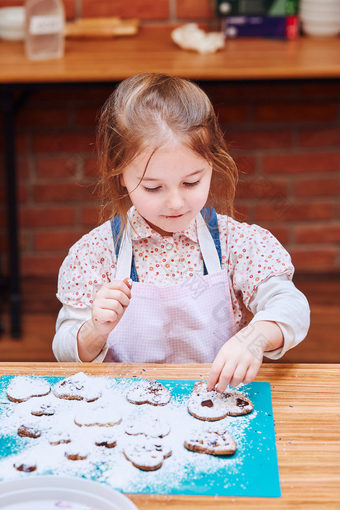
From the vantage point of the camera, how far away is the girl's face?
1129 millimetres

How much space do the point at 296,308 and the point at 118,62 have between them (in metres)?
1.34

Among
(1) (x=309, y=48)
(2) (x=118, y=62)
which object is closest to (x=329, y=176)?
(1) (x=309, y=48)

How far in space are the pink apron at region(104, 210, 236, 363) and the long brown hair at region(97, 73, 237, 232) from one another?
0.62ft

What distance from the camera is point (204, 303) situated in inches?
53.2

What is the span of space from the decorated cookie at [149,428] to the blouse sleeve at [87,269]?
1.23 feet

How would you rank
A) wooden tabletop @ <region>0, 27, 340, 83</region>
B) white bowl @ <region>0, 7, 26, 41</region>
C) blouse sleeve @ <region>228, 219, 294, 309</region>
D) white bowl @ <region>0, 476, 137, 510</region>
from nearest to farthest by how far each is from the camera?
white bowl @ <region>0, 476, 137, 510</region> < blouse sleeve @ <region>228, 219, 294, 309</region> < wooden tabletop @ <region>0, 27, 340, 83</region> < white bowl @ <region>0, 7, 26, 41</region>

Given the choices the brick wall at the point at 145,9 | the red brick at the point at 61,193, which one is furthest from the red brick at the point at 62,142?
the brick wall at the point at 145,9

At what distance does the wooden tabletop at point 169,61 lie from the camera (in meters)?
2.19

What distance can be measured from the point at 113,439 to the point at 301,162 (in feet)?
6.92

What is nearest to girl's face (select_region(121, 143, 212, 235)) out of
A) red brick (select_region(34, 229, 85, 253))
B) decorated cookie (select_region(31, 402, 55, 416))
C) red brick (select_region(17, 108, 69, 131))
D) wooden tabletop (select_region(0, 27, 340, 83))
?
decorated cookie (select_region(31, 402, 55, 416))

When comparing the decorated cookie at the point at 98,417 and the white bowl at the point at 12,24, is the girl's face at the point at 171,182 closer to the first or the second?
the decorated cookie at the point at 98,417

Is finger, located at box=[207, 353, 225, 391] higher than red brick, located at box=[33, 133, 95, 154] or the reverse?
higher

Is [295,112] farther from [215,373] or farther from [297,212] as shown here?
[215,373]

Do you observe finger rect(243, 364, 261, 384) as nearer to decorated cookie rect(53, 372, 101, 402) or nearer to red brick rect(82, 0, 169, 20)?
decorated cookie rect(53, 372, 101, 402)
